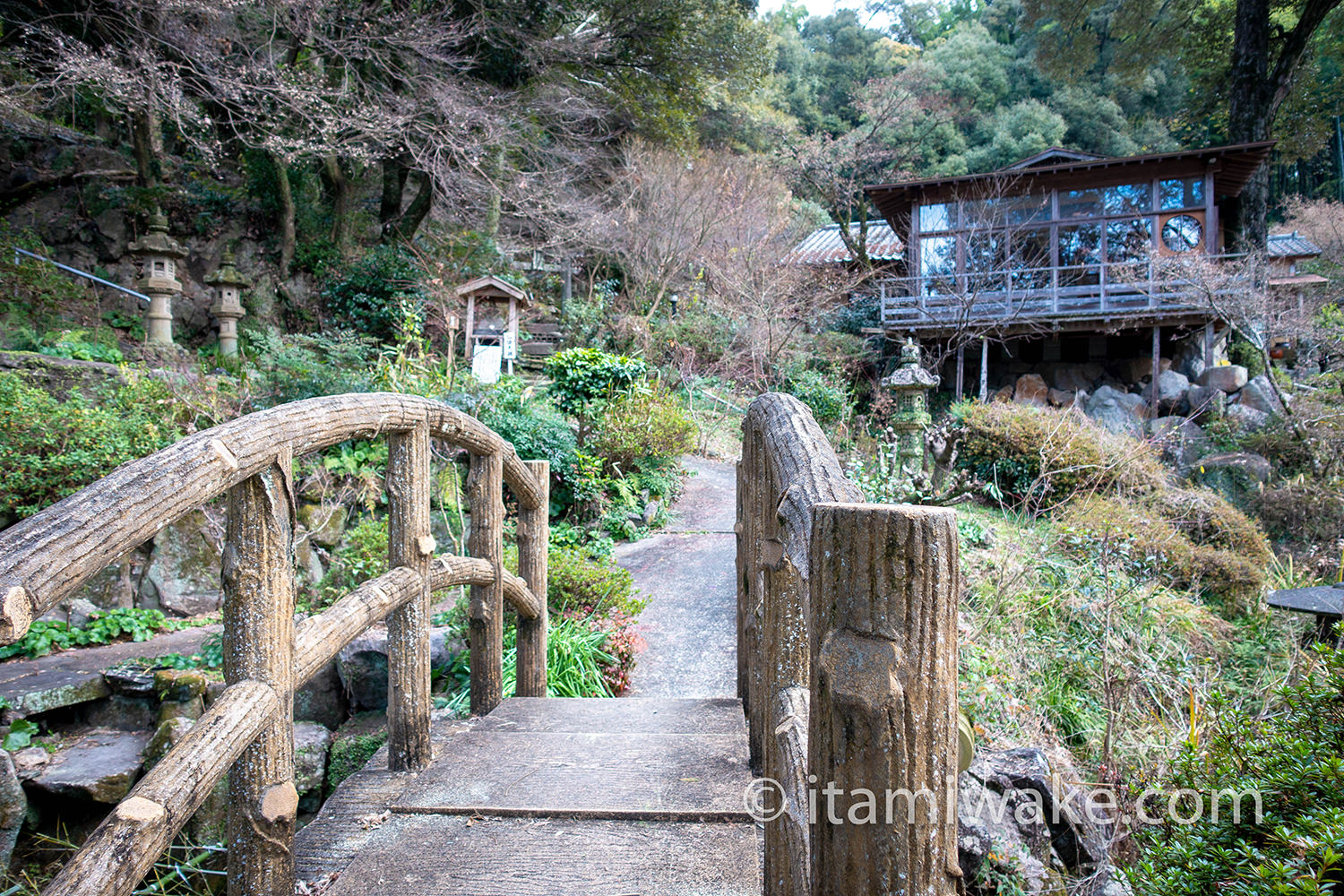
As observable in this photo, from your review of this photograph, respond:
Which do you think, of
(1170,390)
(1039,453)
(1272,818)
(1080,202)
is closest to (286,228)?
(1039,453)

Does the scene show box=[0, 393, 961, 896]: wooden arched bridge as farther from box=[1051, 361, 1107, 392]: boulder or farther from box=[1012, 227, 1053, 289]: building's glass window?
box=[1051, 361, 1107, 392]: boulder

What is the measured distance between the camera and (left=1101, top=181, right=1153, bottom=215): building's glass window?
612 inches

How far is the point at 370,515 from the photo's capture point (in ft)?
22.7

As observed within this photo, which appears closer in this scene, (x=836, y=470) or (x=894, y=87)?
(x=836, y=470)

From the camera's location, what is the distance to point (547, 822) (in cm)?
174

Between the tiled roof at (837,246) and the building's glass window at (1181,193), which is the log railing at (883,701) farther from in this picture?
the building's glass window at (1181,193)

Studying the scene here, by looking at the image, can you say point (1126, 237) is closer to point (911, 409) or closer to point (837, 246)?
point (837, 246)

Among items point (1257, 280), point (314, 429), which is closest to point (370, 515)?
point (314, 429)

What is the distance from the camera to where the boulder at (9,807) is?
134 inches

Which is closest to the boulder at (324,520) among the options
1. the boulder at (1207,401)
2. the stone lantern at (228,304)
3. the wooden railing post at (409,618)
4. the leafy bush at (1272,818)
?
the wooden railing post at (409,618)

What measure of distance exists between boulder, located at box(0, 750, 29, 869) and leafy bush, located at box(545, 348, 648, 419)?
633 centimetres

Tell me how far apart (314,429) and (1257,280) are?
1598 centimetres

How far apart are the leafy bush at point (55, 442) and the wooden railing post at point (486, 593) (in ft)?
13.6

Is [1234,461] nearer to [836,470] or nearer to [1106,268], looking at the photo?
[1106,268]
